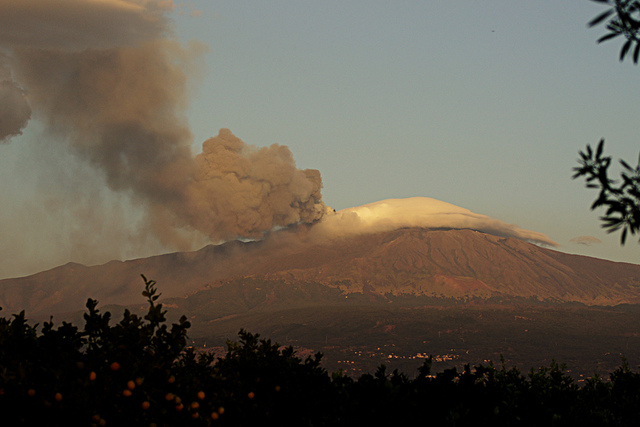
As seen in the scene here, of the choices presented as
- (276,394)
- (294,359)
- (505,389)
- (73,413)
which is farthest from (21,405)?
(505,389)

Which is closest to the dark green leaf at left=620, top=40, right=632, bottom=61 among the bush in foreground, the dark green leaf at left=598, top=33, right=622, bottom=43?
the dark green leaf at left=598, top=33, right=622, bottom=43

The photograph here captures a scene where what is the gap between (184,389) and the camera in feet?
34.4

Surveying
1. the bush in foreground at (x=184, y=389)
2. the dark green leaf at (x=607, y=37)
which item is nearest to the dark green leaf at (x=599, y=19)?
the dark green leaf at (x=607, y=37)

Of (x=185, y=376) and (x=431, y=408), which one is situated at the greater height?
(x=185, y=376)

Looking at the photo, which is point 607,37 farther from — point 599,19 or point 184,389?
point 184,389

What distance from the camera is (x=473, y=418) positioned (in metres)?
13.7

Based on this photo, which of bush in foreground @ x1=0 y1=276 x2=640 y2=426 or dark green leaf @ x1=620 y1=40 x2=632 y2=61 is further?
bush in foreground @ x1=0 y1=276 x2=640 y2=426

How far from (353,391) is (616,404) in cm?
1283

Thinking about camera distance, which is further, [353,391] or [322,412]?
[353,391]

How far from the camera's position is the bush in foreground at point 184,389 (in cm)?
969

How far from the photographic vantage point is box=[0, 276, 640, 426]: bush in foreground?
969cm

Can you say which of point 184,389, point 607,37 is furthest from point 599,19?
point 184,389

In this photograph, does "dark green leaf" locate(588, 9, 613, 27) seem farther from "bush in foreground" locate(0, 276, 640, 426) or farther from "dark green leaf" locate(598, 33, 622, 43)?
"bush in foreground" locate(0, 276, 640, 426)

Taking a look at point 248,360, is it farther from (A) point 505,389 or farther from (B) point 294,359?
(A) point 505,389
